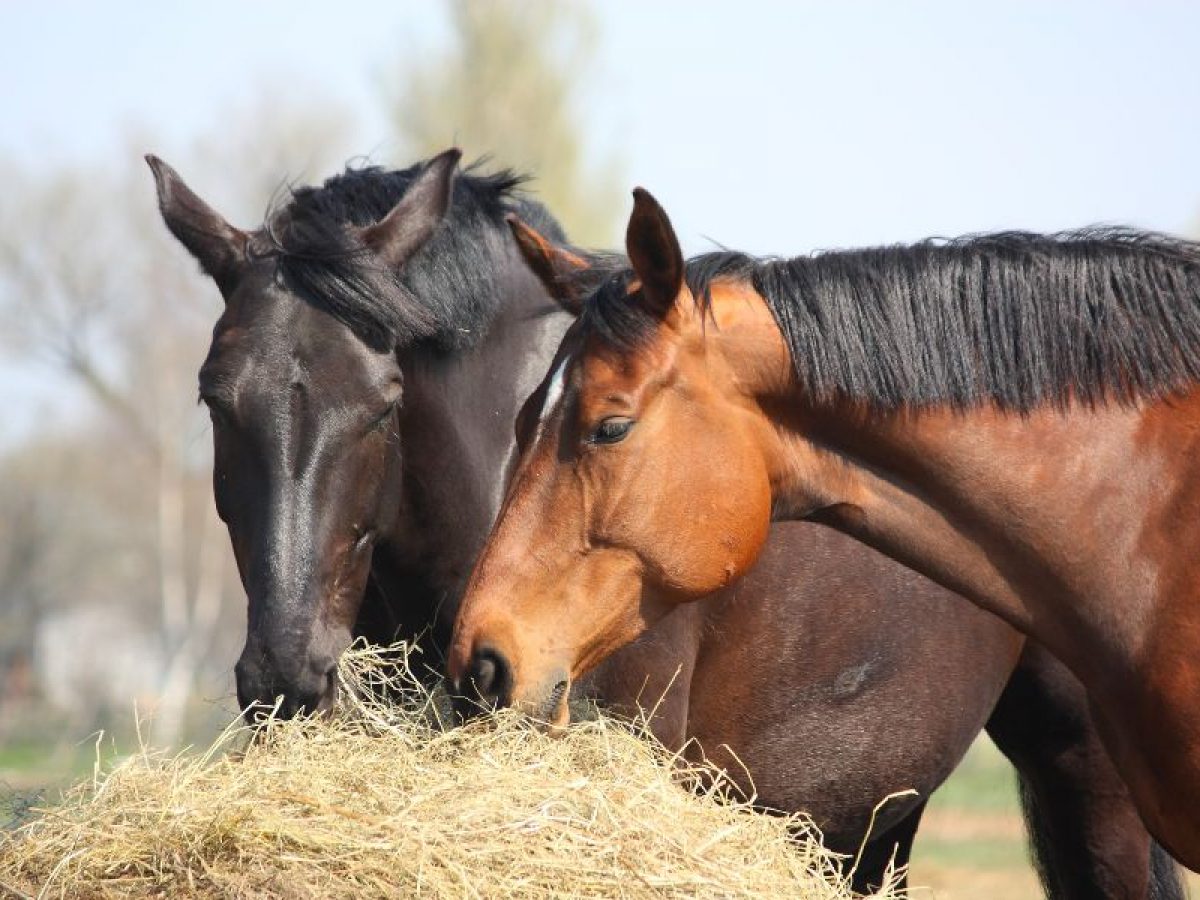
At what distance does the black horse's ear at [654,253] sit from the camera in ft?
11.1

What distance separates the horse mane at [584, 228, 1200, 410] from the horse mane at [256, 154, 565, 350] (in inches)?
29.7

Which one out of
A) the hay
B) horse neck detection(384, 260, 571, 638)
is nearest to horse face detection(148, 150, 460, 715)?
horse neck detection(384, 260, 571, 638)

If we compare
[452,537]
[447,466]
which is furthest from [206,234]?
[452,537]

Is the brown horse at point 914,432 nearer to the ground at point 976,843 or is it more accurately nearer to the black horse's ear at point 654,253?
the black horse's ear at point 654,253

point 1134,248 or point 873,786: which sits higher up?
point 1134,248

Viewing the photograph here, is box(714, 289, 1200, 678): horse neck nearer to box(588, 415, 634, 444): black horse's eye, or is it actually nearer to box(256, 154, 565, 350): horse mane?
box(588, 415, 634, 444): black horse's eye

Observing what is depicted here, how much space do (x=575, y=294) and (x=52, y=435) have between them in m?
38.4

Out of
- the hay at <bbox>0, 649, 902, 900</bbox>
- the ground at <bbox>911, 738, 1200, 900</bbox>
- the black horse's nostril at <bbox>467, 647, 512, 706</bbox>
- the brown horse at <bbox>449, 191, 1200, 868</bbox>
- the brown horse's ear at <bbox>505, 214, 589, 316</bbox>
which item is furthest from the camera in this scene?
the ground at <bbox>911, 738, 1200, 900</bbox>

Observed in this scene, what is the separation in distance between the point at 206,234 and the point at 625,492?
1.59m

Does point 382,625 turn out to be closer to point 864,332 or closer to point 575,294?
point 575,294

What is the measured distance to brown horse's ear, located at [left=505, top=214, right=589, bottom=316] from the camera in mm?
4145

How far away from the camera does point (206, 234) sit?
423 centimetres

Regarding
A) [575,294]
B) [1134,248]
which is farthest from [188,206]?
[1134,248]

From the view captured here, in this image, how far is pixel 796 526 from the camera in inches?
190
